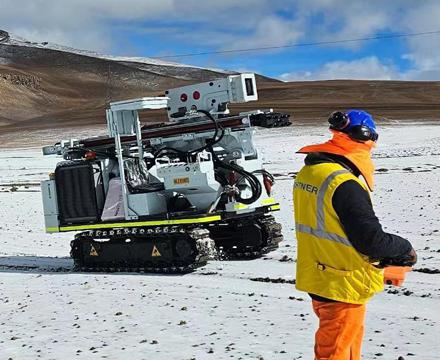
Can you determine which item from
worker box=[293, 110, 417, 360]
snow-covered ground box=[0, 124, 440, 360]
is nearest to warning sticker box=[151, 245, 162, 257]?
snow-covered ground box=[0, 124, 440, 360]

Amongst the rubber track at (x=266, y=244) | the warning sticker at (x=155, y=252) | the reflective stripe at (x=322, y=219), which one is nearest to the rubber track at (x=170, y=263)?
the warning sticker at (x=155, y=252)

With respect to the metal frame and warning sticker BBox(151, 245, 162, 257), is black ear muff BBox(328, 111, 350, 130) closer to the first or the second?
warning sticker BBox(151, 245, 162, 257)

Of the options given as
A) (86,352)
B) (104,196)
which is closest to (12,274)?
(104,196)

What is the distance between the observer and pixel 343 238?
3.69 meters

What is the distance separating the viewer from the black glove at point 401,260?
3.71 m

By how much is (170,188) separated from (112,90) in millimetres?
84554

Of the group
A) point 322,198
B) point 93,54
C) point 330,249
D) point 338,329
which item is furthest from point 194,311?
point 93,54

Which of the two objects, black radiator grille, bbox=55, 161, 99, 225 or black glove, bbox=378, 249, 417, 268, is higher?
black radiator grille, bbox=55, 161, 99, 225

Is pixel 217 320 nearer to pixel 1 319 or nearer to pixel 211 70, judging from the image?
pixel 1 319

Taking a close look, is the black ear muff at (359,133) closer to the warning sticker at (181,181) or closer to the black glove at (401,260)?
the black glove at (401,260)

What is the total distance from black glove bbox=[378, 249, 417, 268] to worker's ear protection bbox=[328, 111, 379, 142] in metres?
0.66

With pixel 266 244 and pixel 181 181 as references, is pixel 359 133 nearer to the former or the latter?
pixel 181 181

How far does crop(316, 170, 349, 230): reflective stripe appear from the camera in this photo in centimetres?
366

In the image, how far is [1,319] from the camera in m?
7.82
